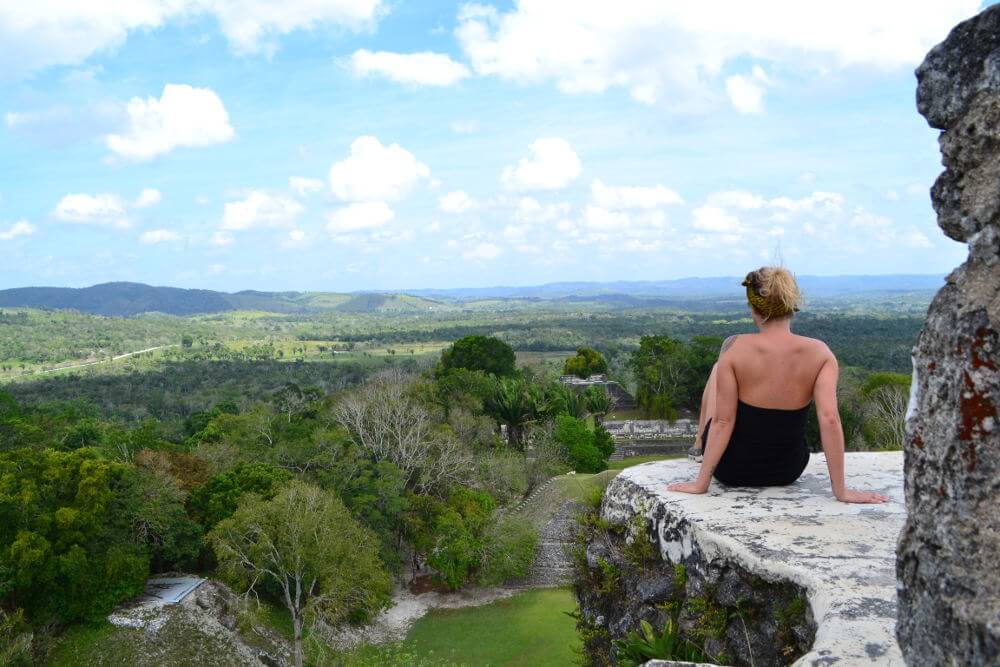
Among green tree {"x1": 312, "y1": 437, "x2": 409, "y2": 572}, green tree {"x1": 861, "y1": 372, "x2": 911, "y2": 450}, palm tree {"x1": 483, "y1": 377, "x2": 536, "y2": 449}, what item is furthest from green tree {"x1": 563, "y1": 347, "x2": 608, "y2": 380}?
green tree {"x1": 312, "y1": 437, "x2": 409, "y2": 572}

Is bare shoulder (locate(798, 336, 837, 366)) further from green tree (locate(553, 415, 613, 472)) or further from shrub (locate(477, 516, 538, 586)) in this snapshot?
green tree (locate(553, 415, 613, 472))

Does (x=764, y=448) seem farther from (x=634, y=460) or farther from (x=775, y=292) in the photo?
(x=634, y=460)

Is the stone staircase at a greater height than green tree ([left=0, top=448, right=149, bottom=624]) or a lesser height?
lesser

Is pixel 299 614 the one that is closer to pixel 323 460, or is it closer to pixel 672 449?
pixel 323 460

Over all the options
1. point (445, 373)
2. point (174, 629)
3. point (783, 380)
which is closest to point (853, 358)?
point (445, 373)

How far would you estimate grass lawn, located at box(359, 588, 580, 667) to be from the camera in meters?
17.2

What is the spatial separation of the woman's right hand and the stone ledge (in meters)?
0.04

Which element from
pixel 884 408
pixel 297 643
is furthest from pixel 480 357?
pixel 297 643

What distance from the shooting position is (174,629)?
16.9 metres

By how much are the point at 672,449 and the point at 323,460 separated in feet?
64.0

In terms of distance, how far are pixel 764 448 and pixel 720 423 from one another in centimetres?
37

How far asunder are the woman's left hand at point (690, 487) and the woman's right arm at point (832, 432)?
0.76 metres

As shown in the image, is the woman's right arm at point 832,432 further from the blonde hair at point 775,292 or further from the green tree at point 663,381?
the green tree at point 663,381

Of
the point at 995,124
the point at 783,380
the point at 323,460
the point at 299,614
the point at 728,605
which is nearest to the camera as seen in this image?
the point at 995,124
